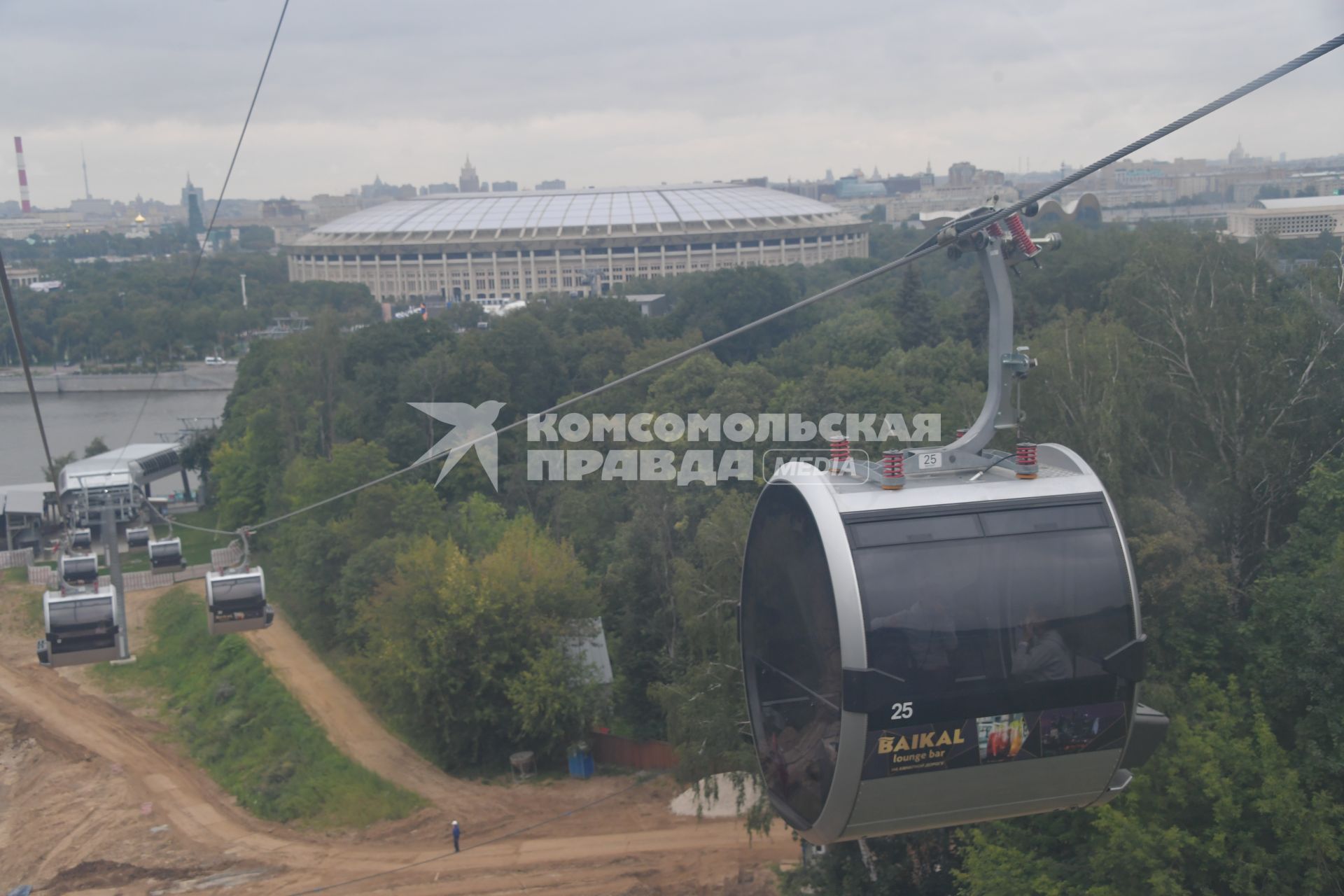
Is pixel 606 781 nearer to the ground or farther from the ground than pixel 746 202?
nearer to the ground

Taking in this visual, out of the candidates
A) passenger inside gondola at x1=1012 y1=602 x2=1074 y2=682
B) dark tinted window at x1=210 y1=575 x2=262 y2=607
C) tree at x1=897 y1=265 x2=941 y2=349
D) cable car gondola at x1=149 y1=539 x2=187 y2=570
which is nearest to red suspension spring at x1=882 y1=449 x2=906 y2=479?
passenger inside gondola at x1=1012 y1=602 x2=1074 y2=682

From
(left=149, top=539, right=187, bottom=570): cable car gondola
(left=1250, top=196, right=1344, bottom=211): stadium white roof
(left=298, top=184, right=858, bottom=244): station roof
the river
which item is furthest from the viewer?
(left=298, top=184, right=858, bottom=244): station roof

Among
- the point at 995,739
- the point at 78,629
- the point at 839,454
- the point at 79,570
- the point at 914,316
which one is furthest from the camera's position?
the point at 914,316

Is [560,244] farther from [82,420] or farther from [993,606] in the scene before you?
[993,606]

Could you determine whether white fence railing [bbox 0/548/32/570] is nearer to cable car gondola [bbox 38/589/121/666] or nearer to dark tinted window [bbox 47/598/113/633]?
cable car gondola [bbox 38/589/121/666]

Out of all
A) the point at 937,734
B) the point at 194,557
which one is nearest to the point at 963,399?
the point at 937,734

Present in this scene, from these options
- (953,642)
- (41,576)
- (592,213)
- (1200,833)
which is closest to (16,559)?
(41,576)

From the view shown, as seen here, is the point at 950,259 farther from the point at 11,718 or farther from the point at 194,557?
the point at 194,557
